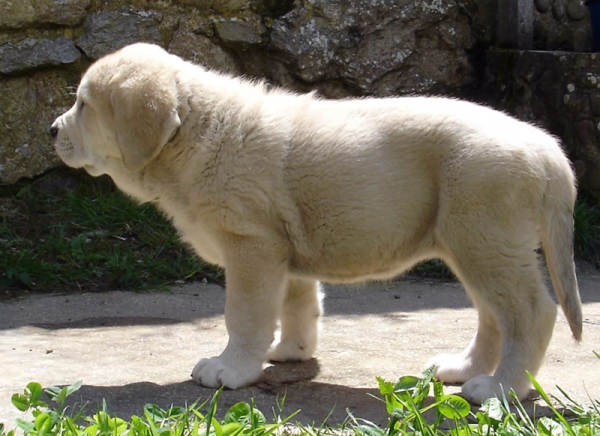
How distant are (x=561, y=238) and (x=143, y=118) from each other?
1906mm

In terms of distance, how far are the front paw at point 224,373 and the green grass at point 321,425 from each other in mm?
531

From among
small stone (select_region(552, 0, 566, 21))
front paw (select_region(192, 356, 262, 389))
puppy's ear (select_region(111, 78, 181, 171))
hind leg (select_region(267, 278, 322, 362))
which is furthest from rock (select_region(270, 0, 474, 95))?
front paw (select_region(192, 356, 262, 389))

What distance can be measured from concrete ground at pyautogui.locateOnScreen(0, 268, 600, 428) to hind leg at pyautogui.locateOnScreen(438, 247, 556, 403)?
A: 0.67 feet

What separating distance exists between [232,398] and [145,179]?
3.73 feet

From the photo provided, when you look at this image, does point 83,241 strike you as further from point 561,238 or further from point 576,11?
point 576,11

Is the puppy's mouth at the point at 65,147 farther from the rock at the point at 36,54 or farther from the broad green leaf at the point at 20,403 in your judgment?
the rock at the point at 36,54

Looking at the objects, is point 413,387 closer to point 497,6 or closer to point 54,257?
point 54,257

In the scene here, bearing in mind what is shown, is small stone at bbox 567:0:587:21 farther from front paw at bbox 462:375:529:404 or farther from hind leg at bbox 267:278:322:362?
front paw at bbox 462:375:529:404

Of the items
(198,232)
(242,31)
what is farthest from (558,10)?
(198,232)

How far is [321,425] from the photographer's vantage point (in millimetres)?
3191

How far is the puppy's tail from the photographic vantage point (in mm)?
3717

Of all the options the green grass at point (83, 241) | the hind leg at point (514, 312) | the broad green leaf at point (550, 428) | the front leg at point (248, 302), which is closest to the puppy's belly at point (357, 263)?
the front leg at point (248, 302)

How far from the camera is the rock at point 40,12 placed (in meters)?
6.52

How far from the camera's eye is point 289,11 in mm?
6965
